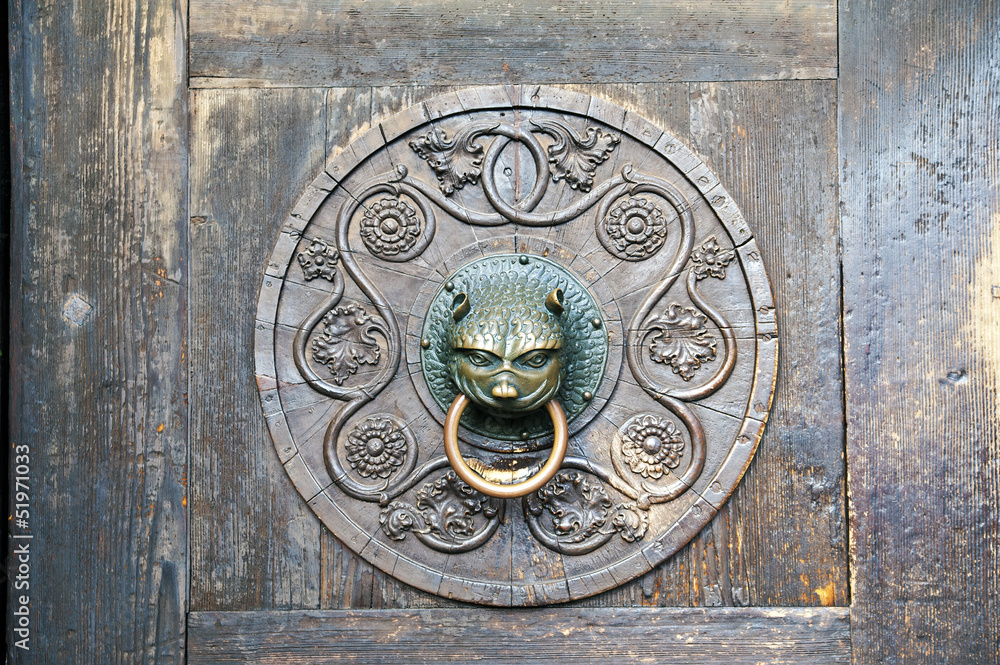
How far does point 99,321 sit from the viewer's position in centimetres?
155

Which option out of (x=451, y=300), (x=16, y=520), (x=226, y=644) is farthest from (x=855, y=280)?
(x=16, y=520)

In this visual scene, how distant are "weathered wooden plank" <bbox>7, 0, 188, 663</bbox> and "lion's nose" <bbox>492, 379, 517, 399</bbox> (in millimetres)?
732

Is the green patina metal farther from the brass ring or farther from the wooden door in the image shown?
the wooden door

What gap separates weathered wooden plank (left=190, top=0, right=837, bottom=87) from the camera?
1514mm

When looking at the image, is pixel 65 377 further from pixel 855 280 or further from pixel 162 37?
pixel 855 280

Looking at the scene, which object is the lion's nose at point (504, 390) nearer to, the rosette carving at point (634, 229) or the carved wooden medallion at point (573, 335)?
A: the carved wooden medallion at point (573, 335)

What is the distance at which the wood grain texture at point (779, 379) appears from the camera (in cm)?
150

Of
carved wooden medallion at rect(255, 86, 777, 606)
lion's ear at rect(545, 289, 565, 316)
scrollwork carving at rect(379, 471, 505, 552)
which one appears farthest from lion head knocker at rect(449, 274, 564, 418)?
scrollwork carving at rect(379, 471, 505, 552)

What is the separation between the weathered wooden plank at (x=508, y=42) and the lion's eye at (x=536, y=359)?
2.03ft

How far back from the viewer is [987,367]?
58.1 inches

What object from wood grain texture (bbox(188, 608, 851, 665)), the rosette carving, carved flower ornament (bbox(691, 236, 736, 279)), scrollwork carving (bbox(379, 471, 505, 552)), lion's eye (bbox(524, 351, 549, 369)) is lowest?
wood grain texture (bbox(188, 608, 851, 665))

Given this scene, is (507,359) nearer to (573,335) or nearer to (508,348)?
(508,348)

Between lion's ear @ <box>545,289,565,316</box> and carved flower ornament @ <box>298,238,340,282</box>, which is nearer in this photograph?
lion's ear @ <box>545,289,565,316</box>

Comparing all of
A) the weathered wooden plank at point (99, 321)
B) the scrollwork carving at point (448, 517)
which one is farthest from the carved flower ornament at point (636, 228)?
the weathered wooden plank at point (99, 321)
